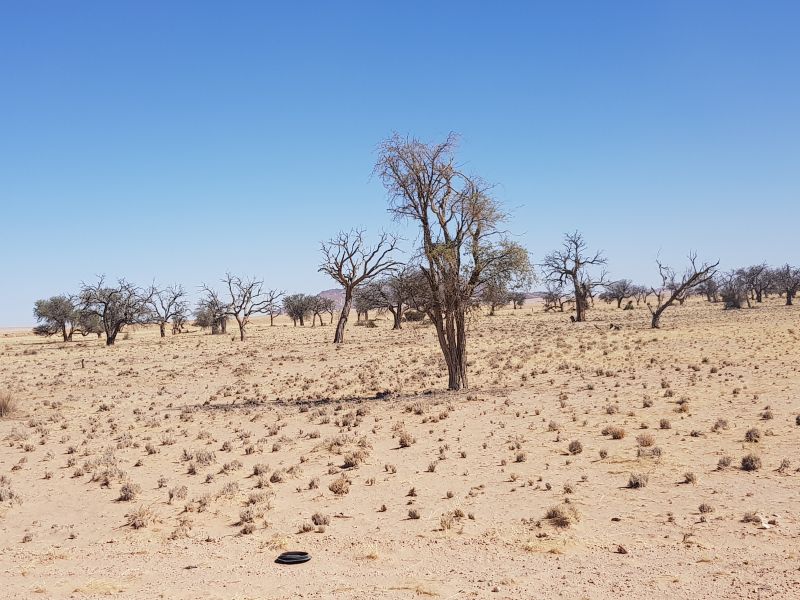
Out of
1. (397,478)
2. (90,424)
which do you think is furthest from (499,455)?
(90,424)

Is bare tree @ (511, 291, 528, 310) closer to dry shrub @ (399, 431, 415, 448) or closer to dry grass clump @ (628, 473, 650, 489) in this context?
dry shrub @ (399, 431, 415, 448)

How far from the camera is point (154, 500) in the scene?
42.0 feet

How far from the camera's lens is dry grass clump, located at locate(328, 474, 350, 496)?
12640 millimetres

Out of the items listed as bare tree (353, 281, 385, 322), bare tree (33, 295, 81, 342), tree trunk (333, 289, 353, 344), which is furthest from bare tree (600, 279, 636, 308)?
bare tree (33, 295, 81, 342)

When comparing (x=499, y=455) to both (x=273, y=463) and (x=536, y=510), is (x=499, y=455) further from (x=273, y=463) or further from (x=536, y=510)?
(x=273, y=463)

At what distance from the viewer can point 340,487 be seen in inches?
500

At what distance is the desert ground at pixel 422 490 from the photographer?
339 inches

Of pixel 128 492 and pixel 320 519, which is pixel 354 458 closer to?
pixel 320 519

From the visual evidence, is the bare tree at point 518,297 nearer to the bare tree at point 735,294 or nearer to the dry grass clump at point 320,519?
the bare tree at point 735,294

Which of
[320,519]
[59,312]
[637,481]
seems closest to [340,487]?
[320,519]

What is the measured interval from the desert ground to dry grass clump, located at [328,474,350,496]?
0.04 meters

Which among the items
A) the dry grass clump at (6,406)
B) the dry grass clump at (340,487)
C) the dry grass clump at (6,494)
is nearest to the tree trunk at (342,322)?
the dry grass clump at (6,406)

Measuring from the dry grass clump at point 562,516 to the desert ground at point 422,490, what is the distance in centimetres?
5

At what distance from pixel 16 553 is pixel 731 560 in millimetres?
10747
